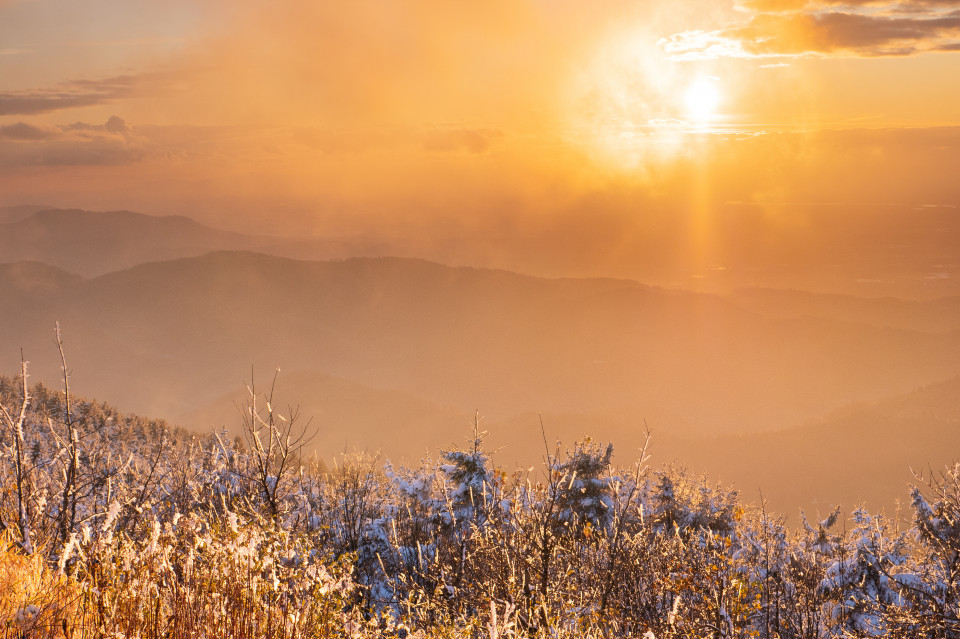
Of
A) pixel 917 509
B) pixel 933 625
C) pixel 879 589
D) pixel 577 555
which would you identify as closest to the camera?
pixel 933 625

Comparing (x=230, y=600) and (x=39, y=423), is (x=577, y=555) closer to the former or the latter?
(x=230, y=600)

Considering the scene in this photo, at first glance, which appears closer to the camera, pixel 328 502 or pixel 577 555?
pixel 577 555

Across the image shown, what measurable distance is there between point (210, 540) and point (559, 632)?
2.97 meters

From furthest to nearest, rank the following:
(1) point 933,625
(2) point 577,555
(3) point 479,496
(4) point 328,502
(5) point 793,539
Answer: (5) point 793,539, (3) point 479,496, (4) point 328,502, (2) point 577,555, (1) point 933,625

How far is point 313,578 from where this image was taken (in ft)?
17.2

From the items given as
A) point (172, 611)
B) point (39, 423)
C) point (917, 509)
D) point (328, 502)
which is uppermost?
point (39, 423)

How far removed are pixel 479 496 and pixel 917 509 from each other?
54.4ft

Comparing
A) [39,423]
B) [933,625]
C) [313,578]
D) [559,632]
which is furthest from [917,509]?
[39,423]

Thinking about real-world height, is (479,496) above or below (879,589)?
above

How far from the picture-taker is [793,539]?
36312mm

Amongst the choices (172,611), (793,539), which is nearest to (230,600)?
(172,611)

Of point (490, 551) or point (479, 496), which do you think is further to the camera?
point (479, 496)

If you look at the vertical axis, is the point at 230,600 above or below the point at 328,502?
below

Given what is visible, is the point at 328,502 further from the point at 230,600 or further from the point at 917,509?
the point at 917,509
